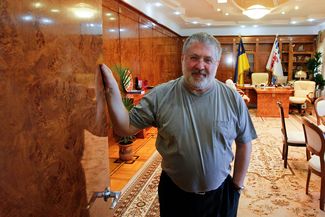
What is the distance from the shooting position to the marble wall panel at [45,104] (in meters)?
0.61

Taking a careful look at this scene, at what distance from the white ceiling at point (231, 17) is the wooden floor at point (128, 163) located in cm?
246

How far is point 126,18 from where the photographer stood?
4.88 meters

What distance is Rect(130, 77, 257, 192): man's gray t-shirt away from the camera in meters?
1.34

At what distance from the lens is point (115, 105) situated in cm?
116

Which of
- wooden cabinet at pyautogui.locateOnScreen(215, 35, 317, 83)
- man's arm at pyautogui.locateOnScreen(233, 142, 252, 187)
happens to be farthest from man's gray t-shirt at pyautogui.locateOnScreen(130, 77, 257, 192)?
wooden cabinet at pyautogui.locateOnScreen(215, 35, 317, 83)

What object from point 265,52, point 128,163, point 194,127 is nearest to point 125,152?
point 128,163

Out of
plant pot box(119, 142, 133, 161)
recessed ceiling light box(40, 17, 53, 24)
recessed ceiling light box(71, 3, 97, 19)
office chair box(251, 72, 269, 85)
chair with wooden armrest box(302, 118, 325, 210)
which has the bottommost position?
plant pot box(119, 142, 133, 161)

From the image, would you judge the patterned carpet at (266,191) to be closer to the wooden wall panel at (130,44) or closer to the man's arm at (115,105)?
the man's arm at (115,105)

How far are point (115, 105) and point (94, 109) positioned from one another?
139 mm

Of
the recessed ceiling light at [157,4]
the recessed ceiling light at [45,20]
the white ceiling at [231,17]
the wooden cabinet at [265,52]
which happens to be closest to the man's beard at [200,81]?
the recessed ceiling light at [45,20]

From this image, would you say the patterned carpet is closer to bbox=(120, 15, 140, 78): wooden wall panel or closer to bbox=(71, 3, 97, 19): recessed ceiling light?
bbox=(120, 15, 140, 78): wooden wall panel

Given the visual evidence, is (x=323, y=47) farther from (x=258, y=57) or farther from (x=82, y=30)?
(x=82, y=30)

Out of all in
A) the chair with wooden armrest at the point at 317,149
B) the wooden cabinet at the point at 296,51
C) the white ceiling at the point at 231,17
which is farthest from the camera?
the wooden cabinet at the point at 296,51

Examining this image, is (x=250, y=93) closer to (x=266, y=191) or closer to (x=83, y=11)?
(x=266, y=191)
